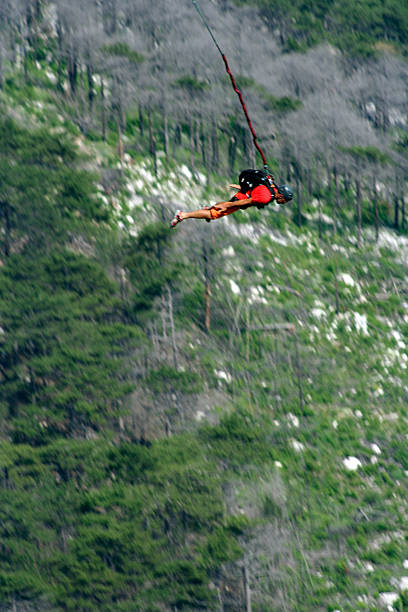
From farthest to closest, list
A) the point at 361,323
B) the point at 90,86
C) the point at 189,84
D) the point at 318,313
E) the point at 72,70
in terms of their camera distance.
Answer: the point at 189,84, the point at 90,86, the point at 72,70, the point at 361,323, the point at 318,313

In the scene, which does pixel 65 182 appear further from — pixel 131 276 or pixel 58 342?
pixel 58 342

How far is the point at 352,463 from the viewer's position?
93.7 feet

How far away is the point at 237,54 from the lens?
41.5 meters

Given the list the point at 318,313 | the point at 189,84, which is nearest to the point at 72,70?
the point at 189,84

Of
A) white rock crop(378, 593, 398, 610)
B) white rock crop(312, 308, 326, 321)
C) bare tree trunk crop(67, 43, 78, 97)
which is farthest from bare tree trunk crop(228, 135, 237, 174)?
Result: white rock crop(378, 593, 398, 610)

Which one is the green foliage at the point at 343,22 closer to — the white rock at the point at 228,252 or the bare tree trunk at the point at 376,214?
the bare tree trunk at the point at 376,214

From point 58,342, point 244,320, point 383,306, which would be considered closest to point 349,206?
point 383,306

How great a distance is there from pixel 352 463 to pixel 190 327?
22.4ft

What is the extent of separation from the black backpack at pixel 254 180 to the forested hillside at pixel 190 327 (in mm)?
→ 13808

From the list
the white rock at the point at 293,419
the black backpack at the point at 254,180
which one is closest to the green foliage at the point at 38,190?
the white rock at the point at 293,419

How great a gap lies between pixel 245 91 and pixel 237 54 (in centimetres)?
390

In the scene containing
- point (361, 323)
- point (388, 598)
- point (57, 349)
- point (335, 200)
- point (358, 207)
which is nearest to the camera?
point (388, 598)

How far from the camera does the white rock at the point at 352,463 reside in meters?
28.5

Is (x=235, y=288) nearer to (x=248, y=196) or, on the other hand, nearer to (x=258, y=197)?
(x=248, y=196)
